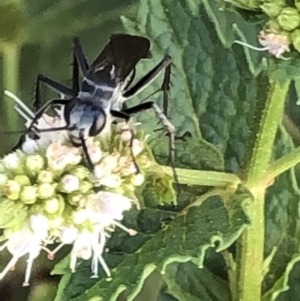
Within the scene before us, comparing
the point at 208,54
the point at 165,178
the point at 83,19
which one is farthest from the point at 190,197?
the point at 83,19

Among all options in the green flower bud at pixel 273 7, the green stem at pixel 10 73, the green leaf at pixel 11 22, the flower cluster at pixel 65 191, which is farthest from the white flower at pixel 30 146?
the green leaf at pixel 11 22

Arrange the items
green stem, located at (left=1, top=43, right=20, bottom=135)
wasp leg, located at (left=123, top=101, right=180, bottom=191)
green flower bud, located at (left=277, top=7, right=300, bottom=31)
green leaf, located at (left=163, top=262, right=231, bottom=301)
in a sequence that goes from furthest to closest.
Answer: green stem, located at (left=1, top=43, right=20, bottom=135), green leaf, located at (left=163, top=262, right=231, bottom=301), wasp leg, located at (left=123, top=101, right=180, bottom=191), green flower bud, located at (left=277, top=7, right=300, bottom=31)

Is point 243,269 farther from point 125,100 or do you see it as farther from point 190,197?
point 125,100

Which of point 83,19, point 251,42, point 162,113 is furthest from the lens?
point 83,19

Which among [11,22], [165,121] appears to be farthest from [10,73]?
[165,121]

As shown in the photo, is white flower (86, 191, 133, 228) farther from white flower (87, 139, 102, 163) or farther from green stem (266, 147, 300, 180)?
green stem (266, 147, 300, 180)

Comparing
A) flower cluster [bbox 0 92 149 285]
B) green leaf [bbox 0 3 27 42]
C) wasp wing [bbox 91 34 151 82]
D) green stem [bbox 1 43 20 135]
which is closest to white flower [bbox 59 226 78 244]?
flower cluster [bbox 0 92 149 285]

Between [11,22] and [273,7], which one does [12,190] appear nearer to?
[273,7]
